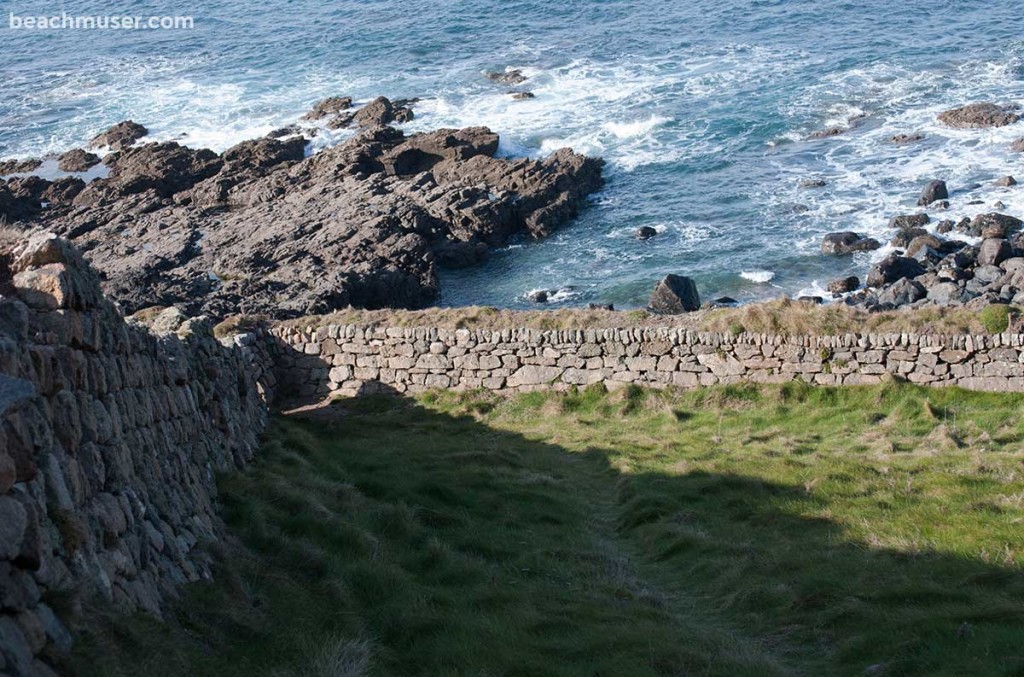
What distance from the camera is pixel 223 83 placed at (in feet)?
245

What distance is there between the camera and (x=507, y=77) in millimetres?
68125

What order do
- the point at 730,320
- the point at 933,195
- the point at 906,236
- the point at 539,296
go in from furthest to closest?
the point at 933,195, the point at 539,296, the point at 906,236, the point at 730,320

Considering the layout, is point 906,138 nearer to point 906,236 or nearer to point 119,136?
point 906,236

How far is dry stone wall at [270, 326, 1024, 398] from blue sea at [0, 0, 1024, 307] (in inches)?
563

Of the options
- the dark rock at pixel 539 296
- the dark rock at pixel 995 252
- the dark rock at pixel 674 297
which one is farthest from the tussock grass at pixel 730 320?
the dark rock at pixel 539 296

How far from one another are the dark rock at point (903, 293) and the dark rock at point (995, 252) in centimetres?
263

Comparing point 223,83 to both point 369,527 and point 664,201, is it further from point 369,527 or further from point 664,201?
point 369,527

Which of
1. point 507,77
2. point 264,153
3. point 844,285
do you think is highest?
point 507,77

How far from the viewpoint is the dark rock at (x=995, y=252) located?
34.6m

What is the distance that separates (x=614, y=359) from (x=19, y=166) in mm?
45396

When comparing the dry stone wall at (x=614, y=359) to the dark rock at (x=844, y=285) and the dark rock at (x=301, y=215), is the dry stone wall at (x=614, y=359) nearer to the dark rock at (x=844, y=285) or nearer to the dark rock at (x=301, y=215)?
the dark rock at (x=301, y=215)

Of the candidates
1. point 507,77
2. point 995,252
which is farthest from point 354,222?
point 507,77

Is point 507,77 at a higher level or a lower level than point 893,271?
higher

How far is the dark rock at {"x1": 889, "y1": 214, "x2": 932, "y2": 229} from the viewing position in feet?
132
